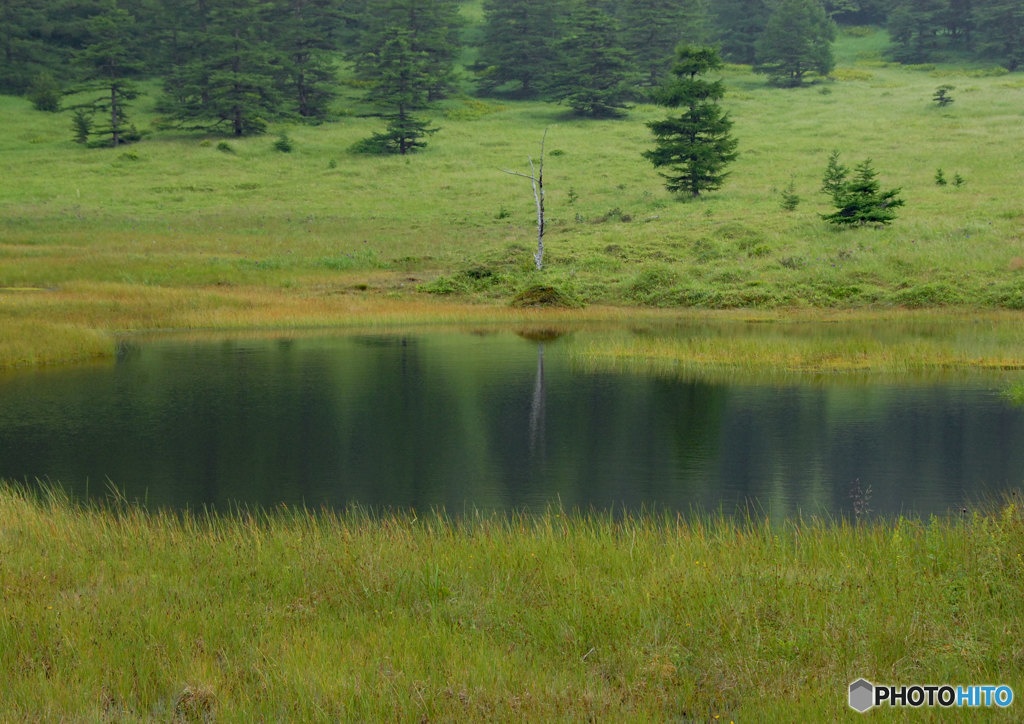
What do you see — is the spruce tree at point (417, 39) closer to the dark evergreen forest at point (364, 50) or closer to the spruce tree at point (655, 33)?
the dark evergreen forest at point (364, 50)

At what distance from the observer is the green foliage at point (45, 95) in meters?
90.1

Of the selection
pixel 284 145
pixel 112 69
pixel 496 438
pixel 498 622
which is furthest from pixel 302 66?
pixel 498 622

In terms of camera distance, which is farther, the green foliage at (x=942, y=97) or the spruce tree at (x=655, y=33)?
the spruce tree at (x=655, y=33)

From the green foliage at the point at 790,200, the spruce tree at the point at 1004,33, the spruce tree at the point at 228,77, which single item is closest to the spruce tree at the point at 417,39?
the spruce tree at the point at 228,77

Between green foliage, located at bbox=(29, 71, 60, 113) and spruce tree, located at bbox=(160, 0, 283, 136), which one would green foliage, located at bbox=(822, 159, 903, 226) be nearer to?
spruce tree, located at bbox=(160, 0, 283, 136)

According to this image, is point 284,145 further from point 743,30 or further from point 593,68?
point 743,30

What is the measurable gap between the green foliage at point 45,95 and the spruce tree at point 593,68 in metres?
49.6

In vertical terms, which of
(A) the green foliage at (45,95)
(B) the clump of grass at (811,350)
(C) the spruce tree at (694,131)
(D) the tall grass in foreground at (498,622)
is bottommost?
(B) the clump of grass at (811,350)

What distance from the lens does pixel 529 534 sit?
11188 millimetres

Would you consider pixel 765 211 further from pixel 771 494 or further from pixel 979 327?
pixel 771 494

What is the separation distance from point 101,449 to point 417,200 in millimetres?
50845

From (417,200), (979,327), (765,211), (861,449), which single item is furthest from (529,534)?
(417,200)

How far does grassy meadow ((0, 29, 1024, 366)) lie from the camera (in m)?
38.1

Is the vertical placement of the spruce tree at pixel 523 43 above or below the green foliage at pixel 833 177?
above
